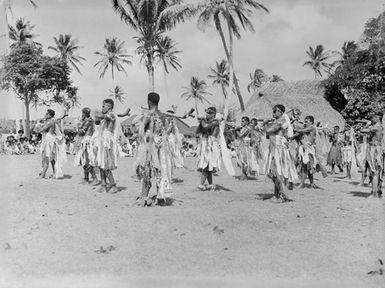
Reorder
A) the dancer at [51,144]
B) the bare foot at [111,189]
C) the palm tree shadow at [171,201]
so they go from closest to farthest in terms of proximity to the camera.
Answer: the palm tree shadow at [171,201] < the bare foot at [111,189] < the dancer at [51,144]

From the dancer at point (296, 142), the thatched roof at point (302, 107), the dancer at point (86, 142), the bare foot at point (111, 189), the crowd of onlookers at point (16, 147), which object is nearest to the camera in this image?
the bare foot at point (111, 189)

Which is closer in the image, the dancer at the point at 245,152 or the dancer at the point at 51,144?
the dancer at the point at 51,144

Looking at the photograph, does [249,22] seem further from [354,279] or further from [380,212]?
[354,279]

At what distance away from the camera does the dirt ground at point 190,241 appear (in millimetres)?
4594

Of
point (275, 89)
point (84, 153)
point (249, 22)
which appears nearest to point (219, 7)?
point (249, 22)

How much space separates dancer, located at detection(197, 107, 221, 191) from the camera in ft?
35.1

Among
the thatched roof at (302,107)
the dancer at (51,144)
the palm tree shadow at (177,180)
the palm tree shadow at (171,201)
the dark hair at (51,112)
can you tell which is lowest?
the palm tree shadow at (171,201)

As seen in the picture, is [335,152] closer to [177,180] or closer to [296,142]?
[296,142]

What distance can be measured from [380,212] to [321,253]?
3394 mm

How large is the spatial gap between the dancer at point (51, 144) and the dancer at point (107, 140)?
285 centimetres

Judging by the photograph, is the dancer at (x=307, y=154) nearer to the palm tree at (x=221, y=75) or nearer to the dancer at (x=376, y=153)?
the dancer at (x=376, y=153)

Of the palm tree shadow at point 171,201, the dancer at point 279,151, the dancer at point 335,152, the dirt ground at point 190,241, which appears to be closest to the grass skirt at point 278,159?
the dancer at point 279,151

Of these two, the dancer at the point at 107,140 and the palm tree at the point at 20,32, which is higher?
the palm tree at the point at 20,32

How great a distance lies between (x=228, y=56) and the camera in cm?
2997
